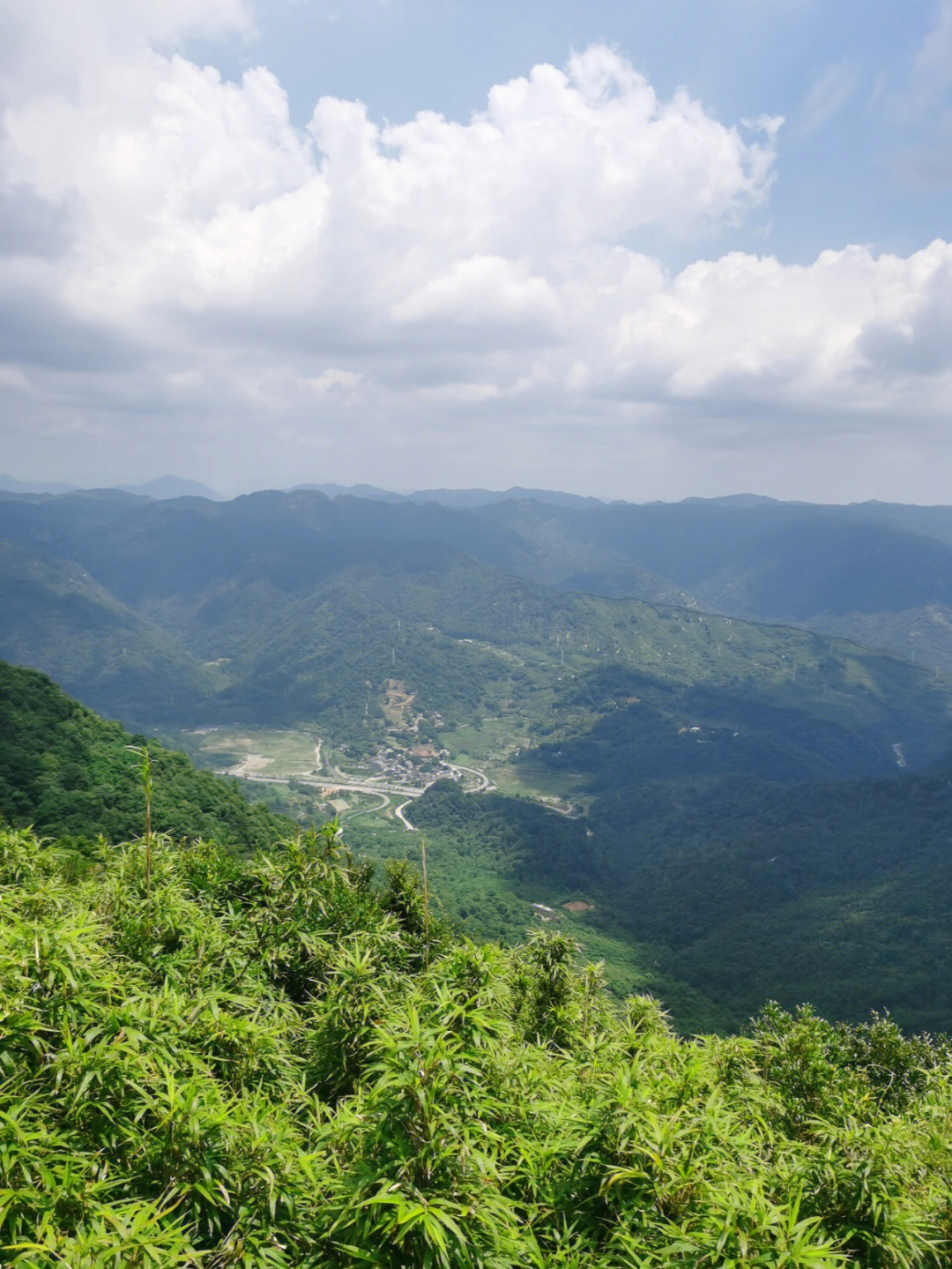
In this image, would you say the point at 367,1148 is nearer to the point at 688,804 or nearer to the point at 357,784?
the point at 688,804

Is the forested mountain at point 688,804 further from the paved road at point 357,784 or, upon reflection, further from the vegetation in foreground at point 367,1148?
the vegetation in foreground at point 367,1148

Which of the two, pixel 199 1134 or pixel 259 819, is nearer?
pixel 199 1134

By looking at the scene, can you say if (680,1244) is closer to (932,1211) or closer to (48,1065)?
(932,1211)

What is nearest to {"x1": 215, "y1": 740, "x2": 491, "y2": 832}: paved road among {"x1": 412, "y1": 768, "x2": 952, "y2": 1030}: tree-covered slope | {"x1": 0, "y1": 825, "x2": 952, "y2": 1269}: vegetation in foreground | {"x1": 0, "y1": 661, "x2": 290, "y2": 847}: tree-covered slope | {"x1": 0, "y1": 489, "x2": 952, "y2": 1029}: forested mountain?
{"x1": 0, "y1": 489, "x2": 952, "y2": 1029}: forested mountain

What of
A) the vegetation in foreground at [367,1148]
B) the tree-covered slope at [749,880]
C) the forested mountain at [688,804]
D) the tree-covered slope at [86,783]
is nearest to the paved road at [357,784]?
the forested mountain at [688,804]

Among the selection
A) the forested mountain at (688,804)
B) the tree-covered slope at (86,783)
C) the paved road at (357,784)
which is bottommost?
the paved road at (357,784)

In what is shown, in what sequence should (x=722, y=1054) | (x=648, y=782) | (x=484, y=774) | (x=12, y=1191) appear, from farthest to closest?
(x=484, y=774) < (x=648, y=782) < (x=722, y=1054) < (x=12, y=1191)

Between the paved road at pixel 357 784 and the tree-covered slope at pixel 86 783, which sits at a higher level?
the tree-covered slope at pixel 86 783

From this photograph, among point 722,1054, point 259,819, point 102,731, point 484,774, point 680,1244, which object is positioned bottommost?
point 484,774

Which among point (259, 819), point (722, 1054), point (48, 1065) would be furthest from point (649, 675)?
point (48, 1065)

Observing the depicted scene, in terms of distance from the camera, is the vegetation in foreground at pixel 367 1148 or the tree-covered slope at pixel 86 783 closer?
the vegetation in foreground at pixel 367 1148
